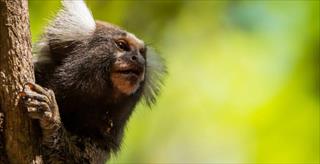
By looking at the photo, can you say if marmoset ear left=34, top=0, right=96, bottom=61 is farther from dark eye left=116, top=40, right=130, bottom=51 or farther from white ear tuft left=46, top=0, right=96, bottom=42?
dark eye left=116, top=40, right=130, bottom=51

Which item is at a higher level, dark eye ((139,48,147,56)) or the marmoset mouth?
dark eye ((139,48,147,56))

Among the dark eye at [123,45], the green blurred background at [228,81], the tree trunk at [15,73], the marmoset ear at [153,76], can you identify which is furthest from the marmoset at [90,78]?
the green blurred background at [228,81]

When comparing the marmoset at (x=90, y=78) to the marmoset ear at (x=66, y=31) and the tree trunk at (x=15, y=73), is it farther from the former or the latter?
the tree trunk at (x=15, y=73)

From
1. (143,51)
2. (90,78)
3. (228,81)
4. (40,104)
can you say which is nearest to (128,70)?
(90,78)

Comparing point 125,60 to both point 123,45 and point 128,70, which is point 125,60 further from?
point 123,45

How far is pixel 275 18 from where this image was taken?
1041 centimetres

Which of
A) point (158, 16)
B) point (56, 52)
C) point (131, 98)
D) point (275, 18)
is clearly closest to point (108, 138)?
point (131, 98)

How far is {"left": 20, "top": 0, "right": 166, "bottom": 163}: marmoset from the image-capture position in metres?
6.61

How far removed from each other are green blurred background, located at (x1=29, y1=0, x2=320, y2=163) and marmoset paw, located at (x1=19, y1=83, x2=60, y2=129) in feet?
9.23

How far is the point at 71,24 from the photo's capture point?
7.20 meters

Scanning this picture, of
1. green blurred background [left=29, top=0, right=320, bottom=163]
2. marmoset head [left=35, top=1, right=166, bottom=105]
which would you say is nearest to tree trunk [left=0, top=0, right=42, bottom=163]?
marmoset head [left=35, top=1, right=166, bottom=105]

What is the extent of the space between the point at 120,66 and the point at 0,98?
143cm

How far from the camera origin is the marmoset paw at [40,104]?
5.61m

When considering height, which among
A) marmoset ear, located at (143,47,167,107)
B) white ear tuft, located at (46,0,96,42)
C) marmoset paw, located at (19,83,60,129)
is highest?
white ear tuft, located at (46,0,96,42)
